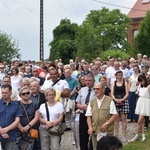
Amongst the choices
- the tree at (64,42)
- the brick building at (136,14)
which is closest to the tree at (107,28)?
the brick building at (136,14)

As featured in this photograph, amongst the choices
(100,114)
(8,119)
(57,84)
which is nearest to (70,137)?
(57,84)

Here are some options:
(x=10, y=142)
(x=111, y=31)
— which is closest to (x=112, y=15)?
(x=111, y=31)

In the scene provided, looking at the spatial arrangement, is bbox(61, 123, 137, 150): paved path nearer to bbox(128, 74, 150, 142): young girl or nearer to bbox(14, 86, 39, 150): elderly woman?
bbox(128, 74, 150, 142): young girl

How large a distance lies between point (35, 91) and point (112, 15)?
62.5 meters

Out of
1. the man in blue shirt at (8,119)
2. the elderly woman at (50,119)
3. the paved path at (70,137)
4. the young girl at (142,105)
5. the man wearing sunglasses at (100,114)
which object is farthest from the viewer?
the young girl at (142,105)

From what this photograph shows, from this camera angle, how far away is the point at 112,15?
70000 mm

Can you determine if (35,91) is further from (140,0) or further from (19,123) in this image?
(140,0)

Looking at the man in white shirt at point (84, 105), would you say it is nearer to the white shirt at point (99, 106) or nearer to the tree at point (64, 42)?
the white shirt at point (99, 106)

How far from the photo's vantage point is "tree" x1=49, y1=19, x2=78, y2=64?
251ft

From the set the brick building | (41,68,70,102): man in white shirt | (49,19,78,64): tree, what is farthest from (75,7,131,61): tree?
(41,68,70,102): man in white shirt

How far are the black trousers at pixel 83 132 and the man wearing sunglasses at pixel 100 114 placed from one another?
2.45ft

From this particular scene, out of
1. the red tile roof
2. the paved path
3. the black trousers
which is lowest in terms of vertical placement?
the paved path

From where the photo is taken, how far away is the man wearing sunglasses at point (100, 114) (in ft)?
25.1

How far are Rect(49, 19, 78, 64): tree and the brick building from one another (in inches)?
420
